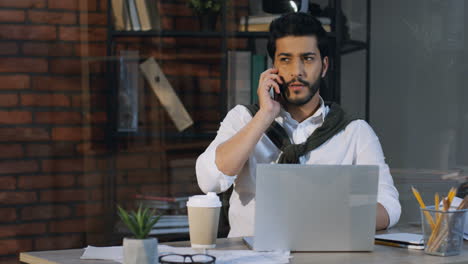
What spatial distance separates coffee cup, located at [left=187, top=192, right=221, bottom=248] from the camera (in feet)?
5.88

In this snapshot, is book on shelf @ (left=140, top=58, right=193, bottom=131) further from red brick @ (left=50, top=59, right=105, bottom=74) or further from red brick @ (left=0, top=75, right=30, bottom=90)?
red brick @ (left=0, top=75, right=30, bottom=90)

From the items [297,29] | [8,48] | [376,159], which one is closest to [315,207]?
[376,159]

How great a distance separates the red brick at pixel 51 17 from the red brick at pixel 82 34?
3cm

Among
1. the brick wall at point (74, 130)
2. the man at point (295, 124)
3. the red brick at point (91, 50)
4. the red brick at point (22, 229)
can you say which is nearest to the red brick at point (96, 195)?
the brick wall at point (74, 130)

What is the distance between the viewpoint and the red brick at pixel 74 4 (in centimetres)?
306

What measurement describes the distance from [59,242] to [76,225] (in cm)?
10

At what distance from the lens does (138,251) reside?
58.9 inches

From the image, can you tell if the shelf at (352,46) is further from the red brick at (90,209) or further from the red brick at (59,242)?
the red brick at (59,242)

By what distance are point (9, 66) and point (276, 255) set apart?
170 centimetres

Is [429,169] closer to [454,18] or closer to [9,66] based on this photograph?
[454,18]

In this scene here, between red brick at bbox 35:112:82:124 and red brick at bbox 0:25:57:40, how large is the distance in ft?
1.02

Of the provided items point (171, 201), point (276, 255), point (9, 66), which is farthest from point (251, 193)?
point (9, 66)

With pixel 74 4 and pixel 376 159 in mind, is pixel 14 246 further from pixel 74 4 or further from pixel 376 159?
pixel 376 159

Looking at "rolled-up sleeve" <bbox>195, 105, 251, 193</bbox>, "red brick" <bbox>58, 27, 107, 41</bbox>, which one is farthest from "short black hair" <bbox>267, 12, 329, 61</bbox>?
"red brick" <bbox>58, 27, 107, 41</bbox>
